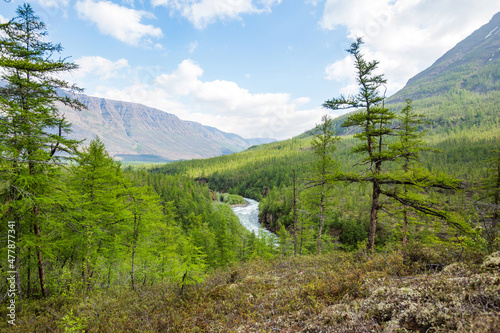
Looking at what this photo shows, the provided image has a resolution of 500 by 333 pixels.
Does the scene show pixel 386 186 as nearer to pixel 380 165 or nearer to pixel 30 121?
pixel 380 165

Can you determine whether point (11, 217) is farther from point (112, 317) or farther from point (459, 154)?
point (459, 154)

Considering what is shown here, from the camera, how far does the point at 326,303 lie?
206 inches

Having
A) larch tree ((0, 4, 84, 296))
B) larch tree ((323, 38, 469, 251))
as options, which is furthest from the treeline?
larch tree ((0, 4, 84, 296))

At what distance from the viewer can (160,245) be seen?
52.1 ft

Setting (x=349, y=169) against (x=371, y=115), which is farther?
(x=349, y=169)

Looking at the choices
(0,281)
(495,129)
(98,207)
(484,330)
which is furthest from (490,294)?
(495,129)

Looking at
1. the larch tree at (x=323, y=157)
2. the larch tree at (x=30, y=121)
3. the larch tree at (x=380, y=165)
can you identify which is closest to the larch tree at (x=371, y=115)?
the larch tree at (x=380, y=165)

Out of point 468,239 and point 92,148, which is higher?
point 92,148

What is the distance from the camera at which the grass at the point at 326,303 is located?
3.36 m

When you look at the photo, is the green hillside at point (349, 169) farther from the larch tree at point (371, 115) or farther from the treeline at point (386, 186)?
the larch tree at point (371, 115)

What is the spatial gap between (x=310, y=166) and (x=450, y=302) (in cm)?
1673

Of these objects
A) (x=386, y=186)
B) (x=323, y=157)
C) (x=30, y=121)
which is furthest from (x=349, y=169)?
(x=30, y=121)

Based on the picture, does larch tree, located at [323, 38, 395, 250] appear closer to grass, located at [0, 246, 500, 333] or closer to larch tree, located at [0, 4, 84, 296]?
grass, located at [0, 246, 500, 333]

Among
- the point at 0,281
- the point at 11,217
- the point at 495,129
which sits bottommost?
the point at 0,281
